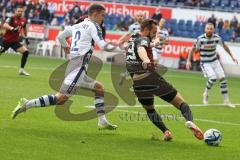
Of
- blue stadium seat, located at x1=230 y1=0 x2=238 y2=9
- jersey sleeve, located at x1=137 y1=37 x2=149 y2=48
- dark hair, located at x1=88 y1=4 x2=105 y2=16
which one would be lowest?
blue stadium seat, located at x1=230 y1=0 x2=238 y2=9

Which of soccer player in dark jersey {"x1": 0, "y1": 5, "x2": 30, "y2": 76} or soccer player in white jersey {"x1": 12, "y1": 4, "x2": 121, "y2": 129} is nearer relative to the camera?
soccer player in white jersey {"x1": 12, "y1": 4, "x2": 121, "y2": 129}

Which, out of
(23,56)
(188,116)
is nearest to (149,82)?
(188,116)

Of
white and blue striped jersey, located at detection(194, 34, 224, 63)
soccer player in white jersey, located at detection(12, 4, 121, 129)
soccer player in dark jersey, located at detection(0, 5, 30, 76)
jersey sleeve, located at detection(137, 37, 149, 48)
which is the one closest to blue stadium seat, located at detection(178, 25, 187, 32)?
soccer player in dark jersey, located at detection(0, 5, 30, 76)

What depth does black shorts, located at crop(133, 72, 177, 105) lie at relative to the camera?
12516 mm

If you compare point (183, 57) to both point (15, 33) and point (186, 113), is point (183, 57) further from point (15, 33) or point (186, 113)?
point (186, 113)

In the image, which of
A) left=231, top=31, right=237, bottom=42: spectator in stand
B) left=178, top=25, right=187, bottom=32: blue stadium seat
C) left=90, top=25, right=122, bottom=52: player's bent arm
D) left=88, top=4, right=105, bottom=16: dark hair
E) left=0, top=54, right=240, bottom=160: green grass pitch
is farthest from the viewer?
left=178, top=25, right=187, bottom=32: blue stadium seat

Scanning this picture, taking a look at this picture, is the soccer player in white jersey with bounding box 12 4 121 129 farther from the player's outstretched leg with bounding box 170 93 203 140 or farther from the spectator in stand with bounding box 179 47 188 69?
the spectator in stand with bounding box 179 47 188 69

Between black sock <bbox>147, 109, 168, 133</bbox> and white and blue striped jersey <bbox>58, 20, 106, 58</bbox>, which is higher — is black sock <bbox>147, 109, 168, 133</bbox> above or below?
below

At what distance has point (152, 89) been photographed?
1254 cm

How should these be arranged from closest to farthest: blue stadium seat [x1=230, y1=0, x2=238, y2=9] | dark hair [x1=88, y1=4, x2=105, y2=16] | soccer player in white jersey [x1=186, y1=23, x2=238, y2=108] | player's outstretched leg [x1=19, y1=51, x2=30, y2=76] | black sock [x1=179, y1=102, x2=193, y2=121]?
black sock [x1=179, y1=102, x2=193, y2=121] < dark hair [x1=88, y1=4, x2=105, y2=16] < soccer player in white jersey [x1=186, y1=23, x2=238, y2=108] < player's outstretched leg [x1=19, y1=51, x2=30, y2=76] < blue stadium seat [x1=230, y1=0, x2=238, y2=9]

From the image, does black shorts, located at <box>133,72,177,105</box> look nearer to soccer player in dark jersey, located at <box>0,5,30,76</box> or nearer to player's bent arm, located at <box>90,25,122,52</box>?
player's bent arm, located at <box>90,25,122,52</box>

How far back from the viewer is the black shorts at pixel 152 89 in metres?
12.5

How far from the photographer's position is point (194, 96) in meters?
22.8

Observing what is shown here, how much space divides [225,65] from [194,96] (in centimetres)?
1324
